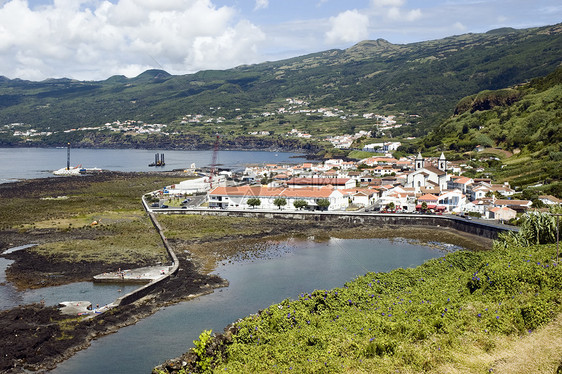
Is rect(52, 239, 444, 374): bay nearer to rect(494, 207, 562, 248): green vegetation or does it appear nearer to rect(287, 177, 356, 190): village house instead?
rect(494, 207, 562, 248): green vegetation

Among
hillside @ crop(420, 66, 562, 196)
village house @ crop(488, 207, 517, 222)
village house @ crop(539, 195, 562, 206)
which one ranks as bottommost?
village house @ crop(488, 207, 517, 222)

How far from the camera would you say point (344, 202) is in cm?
5509

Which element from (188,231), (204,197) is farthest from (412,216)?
(204,197)

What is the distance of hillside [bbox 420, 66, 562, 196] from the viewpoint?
2516 inches

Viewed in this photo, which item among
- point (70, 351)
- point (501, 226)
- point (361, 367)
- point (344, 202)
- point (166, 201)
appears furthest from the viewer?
point (166, 201)

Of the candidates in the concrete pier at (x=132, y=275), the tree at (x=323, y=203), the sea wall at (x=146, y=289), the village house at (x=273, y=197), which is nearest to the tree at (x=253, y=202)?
the village house at (x=273, y=197)

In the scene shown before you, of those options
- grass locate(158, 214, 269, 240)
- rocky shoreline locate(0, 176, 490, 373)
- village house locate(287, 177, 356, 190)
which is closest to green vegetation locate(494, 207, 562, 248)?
rocky shoreline locate(0, 176, 490, 373)

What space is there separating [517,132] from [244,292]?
7450 centimetres

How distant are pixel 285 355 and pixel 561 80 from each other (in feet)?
344

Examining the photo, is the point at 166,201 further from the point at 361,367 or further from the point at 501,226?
the point at 361,367

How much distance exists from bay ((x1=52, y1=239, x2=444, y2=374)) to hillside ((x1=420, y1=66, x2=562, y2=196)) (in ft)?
81.3

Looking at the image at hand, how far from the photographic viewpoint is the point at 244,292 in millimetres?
27469

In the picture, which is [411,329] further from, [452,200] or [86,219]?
[86,219]

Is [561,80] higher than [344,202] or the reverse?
higher
